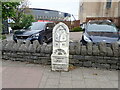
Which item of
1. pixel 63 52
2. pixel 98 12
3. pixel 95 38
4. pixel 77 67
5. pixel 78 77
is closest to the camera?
pixel 78 77

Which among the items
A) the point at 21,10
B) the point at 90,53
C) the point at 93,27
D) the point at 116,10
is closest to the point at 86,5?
the point at 116,10

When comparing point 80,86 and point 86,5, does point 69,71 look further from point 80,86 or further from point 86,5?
point 86,5

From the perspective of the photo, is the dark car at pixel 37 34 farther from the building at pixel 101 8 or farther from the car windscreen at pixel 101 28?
the building at pixel 101 8

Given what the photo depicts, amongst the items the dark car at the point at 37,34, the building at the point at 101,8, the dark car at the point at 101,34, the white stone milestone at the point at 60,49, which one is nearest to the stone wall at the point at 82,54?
the white stone milestone at the point at 60,49

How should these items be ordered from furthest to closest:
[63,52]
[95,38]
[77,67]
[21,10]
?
[21,10] < [95,38] < [77,67] < [63,52]

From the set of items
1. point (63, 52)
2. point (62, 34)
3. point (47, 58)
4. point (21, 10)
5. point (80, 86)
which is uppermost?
point (21, 10)

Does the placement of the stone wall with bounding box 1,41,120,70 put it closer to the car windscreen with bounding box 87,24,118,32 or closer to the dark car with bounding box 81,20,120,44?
the dark car with bounding box 81,20,120,44

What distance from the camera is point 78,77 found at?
364 centimetres

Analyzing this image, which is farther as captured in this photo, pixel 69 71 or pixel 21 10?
pixel 21 10

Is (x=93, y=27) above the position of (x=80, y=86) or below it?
above

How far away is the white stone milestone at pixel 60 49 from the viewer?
386cm

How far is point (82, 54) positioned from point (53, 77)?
1277mm

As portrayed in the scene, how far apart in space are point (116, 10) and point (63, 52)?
20.7 metres

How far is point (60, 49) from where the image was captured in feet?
12.9
